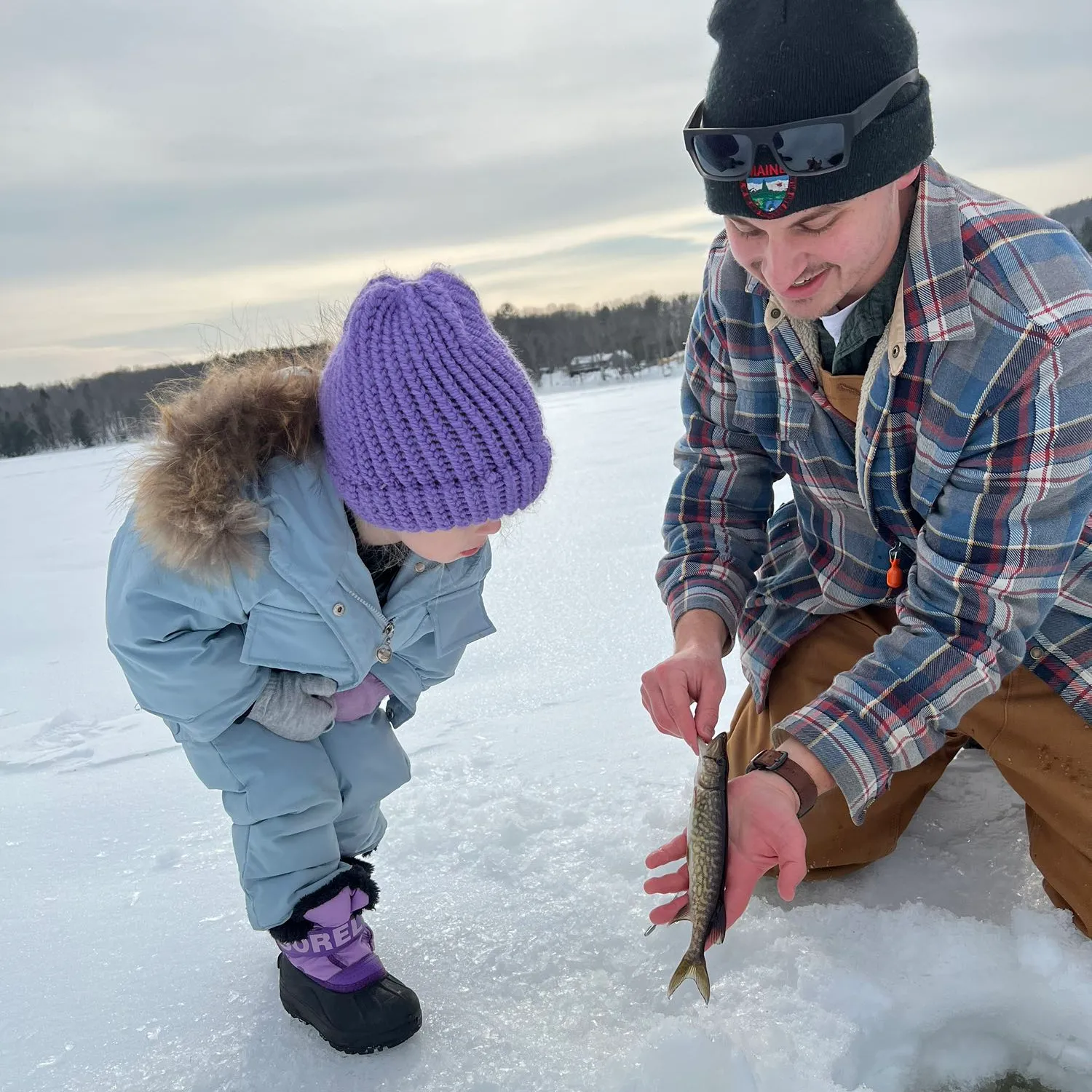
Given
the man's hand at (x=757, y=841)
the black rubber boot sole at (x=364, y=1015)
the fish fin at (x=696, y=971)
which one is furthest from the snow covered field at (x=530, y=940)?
the man's hand at (x=757, y=841)

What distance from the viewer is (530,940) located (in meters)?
2.22

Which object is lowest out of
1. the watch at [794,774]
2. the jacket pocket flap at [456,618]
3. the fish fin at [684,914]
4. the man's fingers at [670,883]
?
the fish fin at [684,914]

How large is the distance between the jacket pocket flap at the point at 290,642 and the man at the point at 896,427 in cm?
73

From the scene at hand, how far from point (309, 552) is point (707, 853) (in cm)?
103

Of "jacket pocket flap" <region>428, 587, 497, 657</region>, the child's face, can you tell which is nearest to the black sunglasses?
the child's face

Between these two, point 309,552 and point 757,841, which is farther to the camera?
point 309,552

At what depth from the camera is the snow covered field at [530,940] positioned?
1861mm

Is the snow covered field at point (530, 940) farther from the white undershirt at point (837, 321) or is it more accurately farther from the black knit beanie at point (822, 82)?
the black knit beanie at point (822, 82)

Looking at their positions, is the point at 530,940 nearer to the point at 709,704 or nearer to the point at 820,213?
the point at 709,704

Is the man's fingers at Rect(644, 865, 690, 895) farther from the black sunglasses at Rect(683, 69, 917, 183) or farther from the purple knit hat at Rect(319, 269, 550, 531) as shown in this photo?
the black sunglasses at Rect(683, 69, 917, 183)

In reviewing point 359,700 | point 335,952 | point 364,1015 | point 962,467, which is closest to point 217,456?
point 359,700

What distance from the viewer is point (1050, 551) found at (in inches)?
75.7

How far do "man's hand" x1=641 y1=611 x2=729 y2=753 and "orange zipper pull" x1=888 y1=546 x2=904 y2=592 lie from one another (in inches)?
19.0

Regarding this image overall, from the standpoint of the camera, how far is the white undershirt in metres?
2.11
